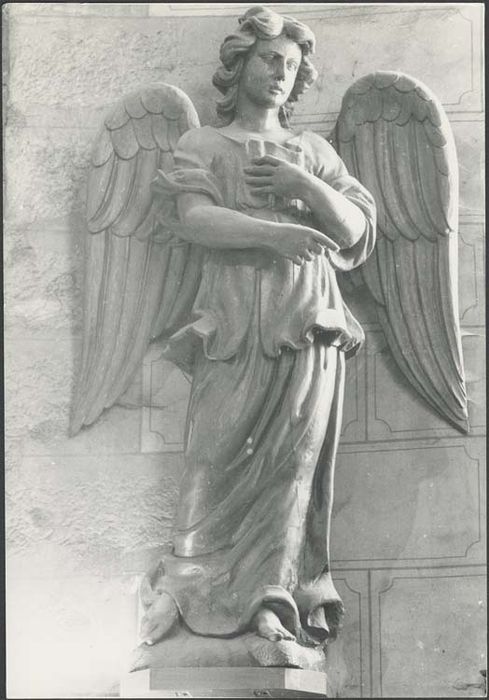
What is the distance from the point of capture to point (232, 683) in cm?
646

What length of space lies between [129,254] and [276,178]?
604mm

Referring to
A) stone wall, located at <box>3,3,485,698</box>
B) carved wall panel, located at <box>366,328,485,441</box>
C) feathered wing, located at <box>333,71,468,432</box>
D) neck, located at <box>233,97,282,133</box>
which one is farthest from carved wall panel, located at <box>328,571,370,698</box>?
neck, located at <box>233,97,282,133</box>

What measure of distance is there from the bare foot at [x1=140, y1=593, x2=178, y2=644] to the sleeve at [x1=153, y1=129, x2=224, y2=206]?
1.25 metres

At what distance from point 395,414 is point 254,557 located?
2.46 ft

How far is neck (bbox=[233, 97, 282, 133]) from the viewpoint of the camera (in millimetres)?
6988

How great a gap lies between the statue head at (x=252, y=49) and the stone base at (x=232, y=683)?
5.90 ft

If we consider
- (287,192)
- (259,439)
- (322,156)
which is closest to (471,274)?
(322,156)

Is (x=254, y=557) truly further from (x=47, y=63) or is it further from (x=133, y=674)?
(x=47, y=63)

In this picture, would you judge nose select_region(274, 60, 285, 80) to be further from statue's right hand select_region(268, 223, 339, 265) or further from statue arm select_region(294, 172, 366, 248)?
statue's right hand select_region(268, 223, 339, 265)

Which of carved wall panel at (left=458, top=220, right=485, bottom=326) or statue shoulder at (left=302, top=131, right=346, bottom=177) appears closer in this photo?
statue shoulder at (left=302, top=131, right=346, bottom=177)

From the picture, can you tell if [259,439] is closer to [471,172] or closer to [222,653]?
[222,653]

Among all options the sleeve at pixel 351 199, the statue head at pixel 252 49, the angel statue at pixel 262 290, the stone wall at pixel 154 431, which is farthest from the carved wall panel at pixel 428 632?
the statue head at pixel 252 49

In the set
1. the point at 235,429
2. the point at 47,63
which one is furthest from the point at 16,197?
the point at 235,429

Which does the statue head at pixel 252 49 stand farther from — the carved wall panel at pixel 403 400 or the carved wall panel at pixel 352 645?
the carved wall panel at pixel 352 645
